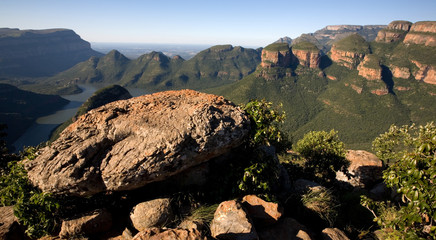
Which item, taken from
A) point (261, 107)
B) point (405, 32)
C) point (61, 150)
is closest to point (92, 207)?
point (61, 150)

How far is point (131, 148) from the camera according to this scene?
26.6 ft

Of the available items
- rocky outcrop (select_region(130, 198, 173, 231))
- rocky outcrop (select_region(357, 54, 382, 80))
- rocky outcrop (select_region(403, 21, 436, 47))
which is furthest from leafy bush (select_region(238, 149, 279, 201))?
rocky outcrop (select_region(403, 21, 436, 47))

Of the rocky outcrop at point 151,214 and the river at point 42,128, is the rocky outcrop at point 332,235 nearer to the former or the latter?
the rocky outcrop at point 151,214

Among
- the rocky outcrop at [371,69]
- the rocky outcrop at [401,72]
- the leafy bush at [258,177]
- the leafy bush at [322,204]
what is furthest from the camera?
the rocky outcrop at [401,72]

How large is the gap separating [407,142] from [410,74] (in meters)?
184

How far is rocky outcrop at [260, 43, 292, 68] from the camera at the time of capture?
17788cm

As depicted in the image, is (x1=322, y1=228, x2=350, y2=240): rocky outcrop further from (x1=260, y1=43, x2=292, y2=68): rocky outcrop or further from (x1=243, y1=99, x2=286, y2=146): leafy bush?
(x1=260, y1=43, x2=292, y2=68): rocky outcrop

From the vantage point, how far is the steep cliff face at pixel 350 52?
568 ft

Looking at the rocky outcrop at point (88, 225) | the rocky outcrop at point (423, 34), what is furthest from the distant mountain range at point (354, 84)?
the rocky outcrop at point (88, 225)

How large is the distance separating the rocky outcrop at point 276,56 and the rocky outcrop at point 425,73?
91.5 m

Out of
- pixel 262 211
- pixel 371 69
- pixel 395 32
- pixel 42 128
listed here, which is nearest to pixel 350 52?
Answer: pixel 371 69

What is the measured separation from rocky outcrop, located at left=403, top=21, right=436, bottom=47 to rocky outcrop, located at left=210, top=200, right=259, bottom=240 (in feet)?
704

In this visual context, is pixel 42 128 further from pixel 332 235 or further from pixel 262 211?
pixel 332 235

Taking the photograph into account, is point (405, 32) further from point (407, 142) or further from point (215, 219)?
point (215, 219)
